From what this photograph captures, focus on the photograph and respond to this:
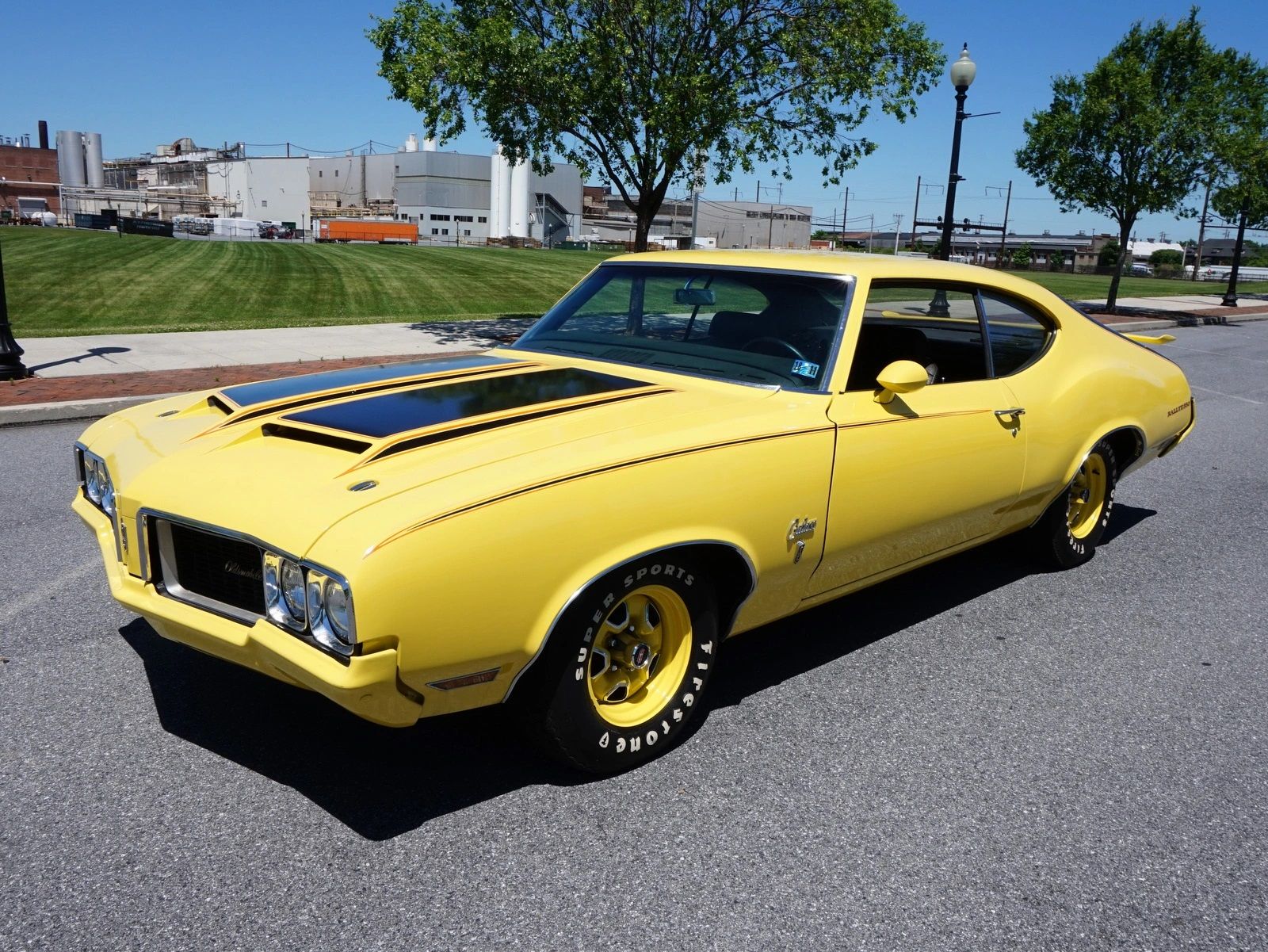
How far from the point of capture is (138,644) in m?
4.11

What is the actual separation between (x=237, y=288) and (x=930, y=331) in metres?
19.4

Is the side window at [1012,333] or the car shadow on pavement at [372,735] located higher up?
the side window at [1012,333]

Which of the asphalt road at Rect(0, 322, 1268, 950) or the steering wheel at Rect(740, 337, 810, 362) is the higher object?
the steering wheel at Rect(740, 337, 810, 362)

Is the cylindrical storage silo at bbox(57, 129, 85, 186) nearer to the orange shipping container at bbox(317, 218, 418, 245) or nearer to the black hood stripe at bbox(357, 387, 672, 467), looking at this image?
the orange shipping container at bbox(317, 218, 418, 245)

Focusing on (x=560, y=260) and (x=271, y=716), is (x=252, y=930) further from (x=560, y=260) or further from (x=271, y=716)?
(x=560, y=260)

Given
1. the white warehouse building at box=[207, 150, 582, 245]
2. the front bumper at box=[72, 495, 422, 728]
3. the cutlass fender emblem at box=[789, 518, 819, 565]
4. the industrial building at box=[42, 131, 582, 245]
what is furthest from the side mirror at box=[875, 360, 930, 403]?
the white warehouse building at box=[207, 150, 582, 245]

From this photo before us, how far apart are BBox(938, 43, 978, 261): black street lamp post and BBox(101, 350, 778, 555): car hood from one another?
15.0 meters

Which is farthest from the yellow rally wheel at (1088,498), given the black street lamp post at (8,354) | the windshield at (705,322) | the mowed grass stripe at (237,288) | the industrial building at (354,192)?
the industrial building at (354,192)

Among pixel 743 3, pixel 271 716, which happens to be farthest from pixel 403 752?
pixel 743 3

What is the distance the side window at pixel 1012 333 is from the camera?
4.59 meters

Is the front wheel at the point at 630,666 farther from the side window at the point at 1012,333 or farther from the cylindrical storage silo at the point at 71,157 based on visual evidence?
the cylindrical storage silo at the point at 71,157

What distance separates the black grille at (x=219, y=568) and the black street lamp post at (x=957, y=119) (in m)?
16.6

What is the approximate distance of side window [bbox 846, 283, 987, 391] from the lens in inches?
163

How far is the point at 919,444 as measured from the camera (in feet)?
12.8
